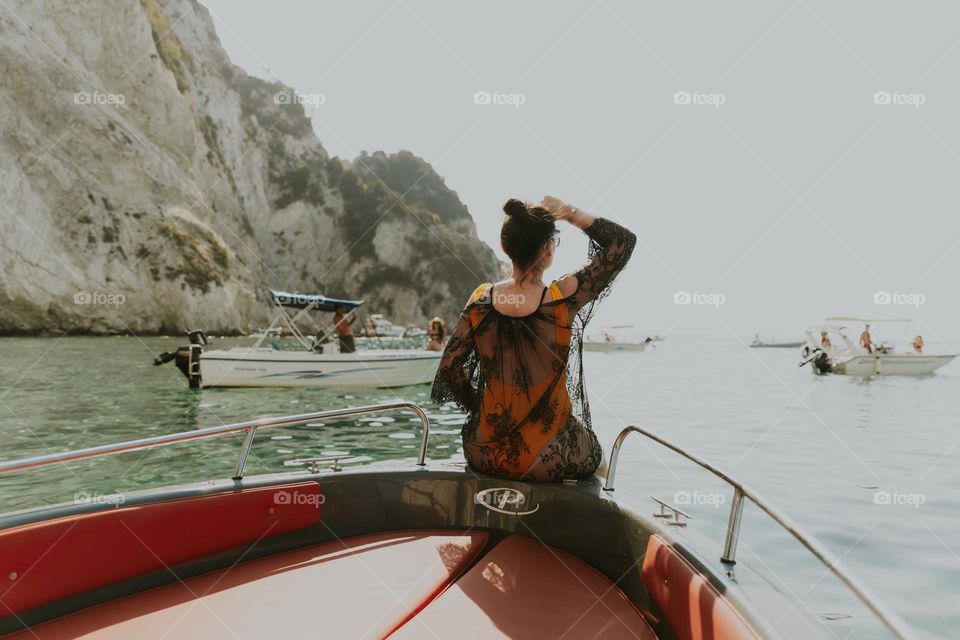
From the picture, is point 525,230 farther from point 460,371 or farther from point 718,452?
point 718,452

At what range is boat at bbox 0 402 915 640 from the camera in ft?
6.64

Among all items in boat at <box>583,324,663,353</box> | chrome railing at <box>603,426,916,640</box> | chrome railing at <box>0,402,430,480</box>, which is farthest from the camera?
boat at <box>583,324,663,353</box>

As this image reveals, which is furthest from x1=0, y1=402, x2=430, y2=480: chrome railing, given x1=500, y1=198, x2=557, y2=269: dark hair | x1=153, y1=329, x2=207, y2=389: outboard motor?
x1=153, y1=329, x2=207, y2=389: outboard motor

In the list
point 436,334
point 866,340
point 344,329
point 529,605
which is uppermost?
point 866,340

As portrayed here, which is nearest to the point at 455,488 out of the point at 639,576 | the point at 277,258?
the point at 639,576

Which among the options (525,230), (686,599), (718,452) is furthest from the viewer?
(718,452)

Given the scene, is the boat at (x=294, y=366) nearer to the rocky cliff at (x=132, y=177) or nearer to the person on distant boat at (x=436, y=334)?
the person on distant boat at (x=436, y=334)

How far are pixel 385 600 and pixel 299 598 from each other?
1.22 feet

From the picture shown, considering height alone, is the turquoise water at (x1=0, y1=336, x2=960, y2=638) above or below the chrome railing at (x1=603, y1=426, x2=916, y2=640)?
below

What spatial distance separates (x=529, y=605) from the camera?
2.31 metres

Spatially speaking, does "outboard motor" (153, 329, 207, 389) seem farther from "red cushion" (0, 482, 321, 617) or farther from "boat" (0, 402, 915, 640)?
"red cushion" (0, 482, 321, 617)

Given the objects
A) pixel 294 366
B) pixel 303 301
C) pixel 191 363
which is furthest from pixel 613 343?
pixel 191 363

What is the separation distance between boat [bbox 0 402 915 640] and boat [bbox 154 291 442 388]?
13.3 m

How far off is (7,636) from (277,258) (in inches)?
3006
